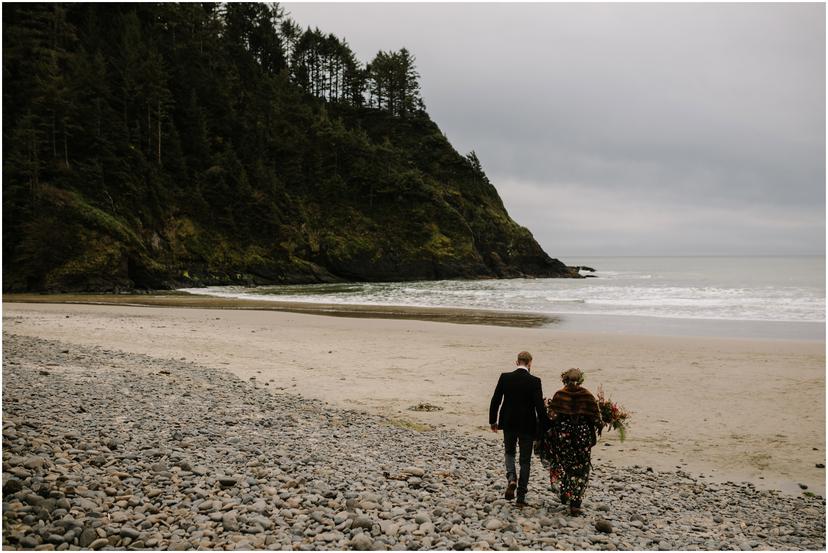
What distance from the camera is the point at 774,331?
2370 cm

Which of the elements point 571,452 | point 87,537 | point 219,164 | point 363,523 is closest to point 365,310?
point 571,452

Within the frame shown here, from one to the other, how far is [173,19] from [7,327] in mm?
77515

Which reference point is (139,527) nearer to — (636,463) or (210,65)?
(636,463)

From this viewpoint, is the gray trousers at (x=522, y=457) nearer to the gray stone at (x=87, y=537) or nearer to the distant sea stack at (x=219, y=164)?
the gray stone at (x=87, y=537)

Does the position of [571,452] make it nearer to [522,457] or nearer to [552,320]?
[522,457]

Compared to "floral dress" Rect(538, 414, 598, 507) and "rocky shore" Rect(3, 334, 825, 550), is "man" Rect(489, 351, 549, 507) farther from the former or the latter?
"rocky shore" Rect(3, 334, 825, 550)

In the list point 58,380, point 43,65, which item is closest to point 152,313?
point 58,380

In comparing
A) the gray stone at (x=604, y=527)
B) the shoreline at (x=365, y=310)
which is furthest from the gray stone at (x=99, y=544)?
the shoreline at (x=365, y=310)

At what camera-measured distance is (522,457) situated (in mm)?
6605

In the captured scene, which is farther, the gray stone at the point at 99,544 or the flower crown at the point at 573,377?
the flower crown at the point at 573,377

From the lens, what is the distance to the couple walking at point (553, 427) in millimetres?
6469

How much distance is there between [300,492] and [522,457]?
273 centimetres

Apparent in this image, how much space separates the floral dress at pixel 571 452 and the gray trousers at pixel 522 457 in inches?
12.4

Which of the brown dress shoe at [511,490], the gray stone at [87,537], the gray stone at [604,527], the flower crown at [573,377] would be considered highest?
the flower crown at [573,377]
